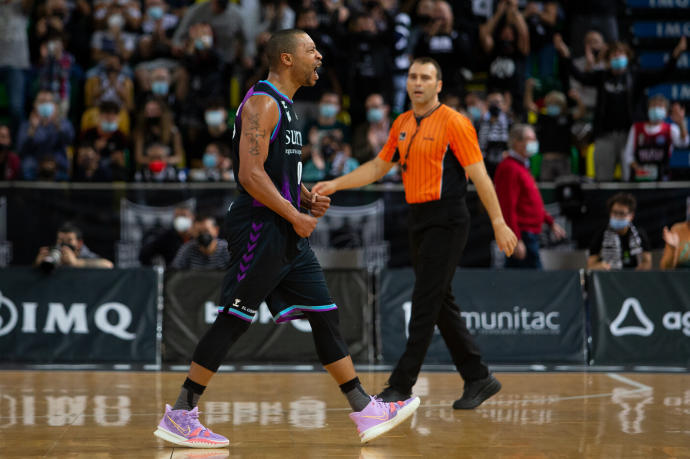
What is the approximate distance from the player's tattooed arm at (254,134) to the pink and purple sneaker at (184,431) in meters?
1.51

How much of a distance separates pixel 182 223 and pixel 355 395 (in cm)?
626

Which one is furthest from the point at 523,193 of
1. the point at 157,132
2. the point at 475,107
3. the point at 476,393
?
the point at 157,132

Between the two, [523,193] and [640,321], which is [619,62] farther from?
[640,321]

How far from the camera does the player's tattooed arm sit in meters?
4.96

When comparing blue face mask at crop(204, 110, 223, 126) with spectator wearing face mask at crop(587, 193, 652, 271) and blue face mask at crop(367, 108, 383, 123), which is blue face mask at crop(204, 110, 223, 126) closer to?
blue face mask at crop(367, 108, 383, 123)

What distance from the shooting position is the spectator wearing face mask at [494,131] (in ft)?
40.0

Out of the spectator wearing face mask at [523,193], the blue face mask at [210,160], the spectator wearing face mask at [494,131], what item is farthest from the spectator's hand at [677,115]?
the blue face mask at [210,160]

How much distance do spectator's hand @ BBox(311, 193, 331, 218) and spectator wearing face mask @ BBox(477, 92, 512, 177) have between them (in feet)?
22.9

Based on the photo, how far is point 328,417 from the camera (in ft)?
20.4

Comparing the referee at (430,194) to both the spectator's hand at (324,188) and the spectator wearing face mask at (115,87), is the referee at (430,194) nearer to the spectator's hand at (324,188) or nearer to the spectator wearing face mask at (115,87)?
the spectator's hand at (324,188)

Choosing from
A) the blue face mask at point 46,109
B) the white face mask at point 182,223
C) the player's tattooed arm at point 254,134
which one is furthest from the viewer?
the blue face mask at point 46,109

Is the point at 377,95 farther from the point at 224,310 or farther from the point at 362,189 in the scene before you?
the point at 224,310

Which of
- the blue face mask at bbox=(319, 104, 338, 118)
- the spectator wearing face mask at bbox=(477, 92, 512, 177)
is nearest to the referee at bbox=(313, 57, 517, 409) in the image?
the spectator wearing face mask at bbox=(477, 92, 512, 177)

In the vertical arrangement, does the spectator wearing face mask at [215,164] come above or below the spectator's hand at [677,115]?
below
